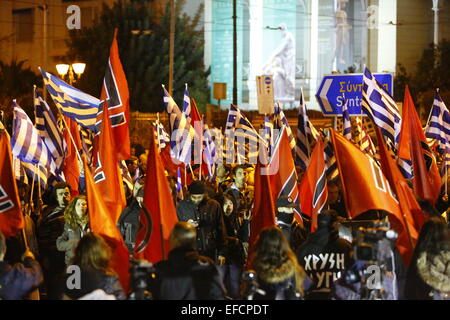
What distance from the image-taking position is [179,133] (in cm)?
1327

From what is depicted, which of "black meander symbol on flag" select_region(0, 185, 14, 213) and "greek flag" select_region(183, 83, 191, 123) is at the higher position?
"greek flag" select_region(183, 83, 191, 123)

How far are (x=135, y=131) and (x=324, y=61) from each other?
2048cm

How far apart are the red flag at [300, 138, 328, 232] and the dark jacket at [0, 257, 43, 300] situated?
351cm

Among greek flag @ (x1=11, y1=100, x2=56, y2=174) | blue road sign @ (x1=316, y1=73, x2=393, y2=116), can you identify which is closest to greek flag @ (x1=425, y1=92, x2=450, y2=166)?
blue road sign @ (x1=316, y1=73, x2=393, y2=116)

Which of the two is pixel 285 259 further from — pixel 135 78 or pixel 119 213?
pixel 135 78

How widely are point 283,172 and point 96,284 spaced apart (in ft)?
16.3

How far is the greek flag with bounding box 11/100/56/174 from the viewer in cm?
1186

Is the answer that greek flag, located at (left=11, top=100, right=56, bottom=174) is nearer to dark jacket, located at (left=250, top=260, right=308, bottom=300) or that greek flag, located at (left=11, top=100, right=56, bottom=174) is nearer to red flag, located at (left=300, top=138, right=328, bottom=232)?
red flag, located at (left=300, top=138, right=328, bottom=232)

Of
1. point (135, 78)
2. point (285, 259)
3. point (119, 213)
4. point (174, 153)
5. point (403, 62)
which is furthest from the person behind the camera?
point (403, 62)

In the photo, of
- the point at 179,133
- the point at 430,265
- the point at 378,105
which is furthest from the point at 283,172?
the point at 430,265

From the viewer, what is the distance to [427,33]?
48969 millimetres

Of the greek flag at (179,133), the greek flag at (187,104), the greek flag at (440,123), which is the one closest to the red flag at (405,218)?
the greek flag at (179,133)
